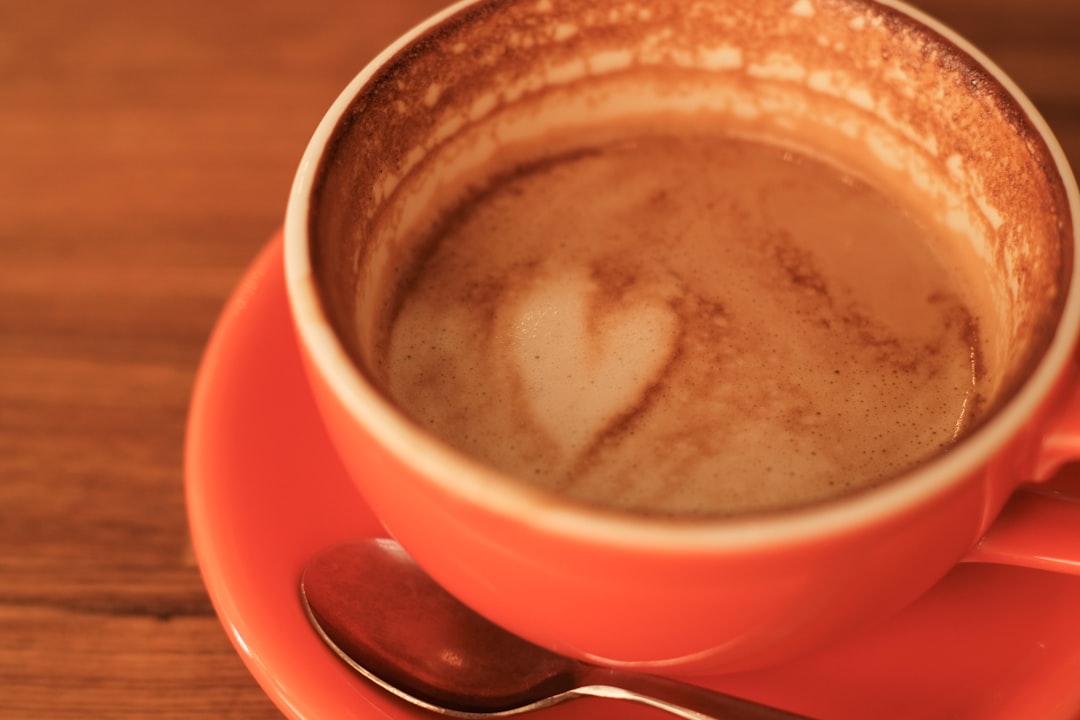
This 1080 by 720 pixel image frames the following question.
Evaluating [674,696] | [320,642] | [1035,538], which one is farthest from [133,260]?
[1035,538]

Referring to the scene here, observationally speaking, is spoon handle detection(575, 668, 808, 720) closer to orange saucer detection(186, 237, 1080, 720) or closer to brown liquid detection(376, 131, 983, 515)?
orange saucer detection(186, 237, 1080, 720)

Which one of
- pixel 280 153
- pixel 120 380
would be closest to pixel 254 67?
→ pixel 280 153

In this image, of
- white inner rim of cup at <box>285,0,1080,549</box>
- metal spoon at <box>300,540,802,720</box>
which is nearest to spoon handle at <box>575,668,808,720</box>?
metal spoon at <box>300,540,802,720</box>

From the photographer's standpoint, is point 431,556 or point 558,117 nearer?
point 431,556

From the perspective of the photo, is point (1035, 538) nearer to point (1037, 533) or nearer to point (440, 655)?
point (1037, 533)

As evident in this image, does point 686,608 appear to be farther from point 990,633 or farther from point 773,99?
point 773,99

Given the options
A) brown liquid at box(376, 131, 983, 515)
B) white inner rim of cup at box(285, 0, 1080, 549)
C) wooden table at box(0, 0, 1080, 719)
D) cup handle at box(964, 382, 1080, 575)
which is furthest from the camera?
wooden table at box(0, 0, 1080, 719)

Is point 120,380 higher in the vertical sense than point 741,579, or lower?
lower
